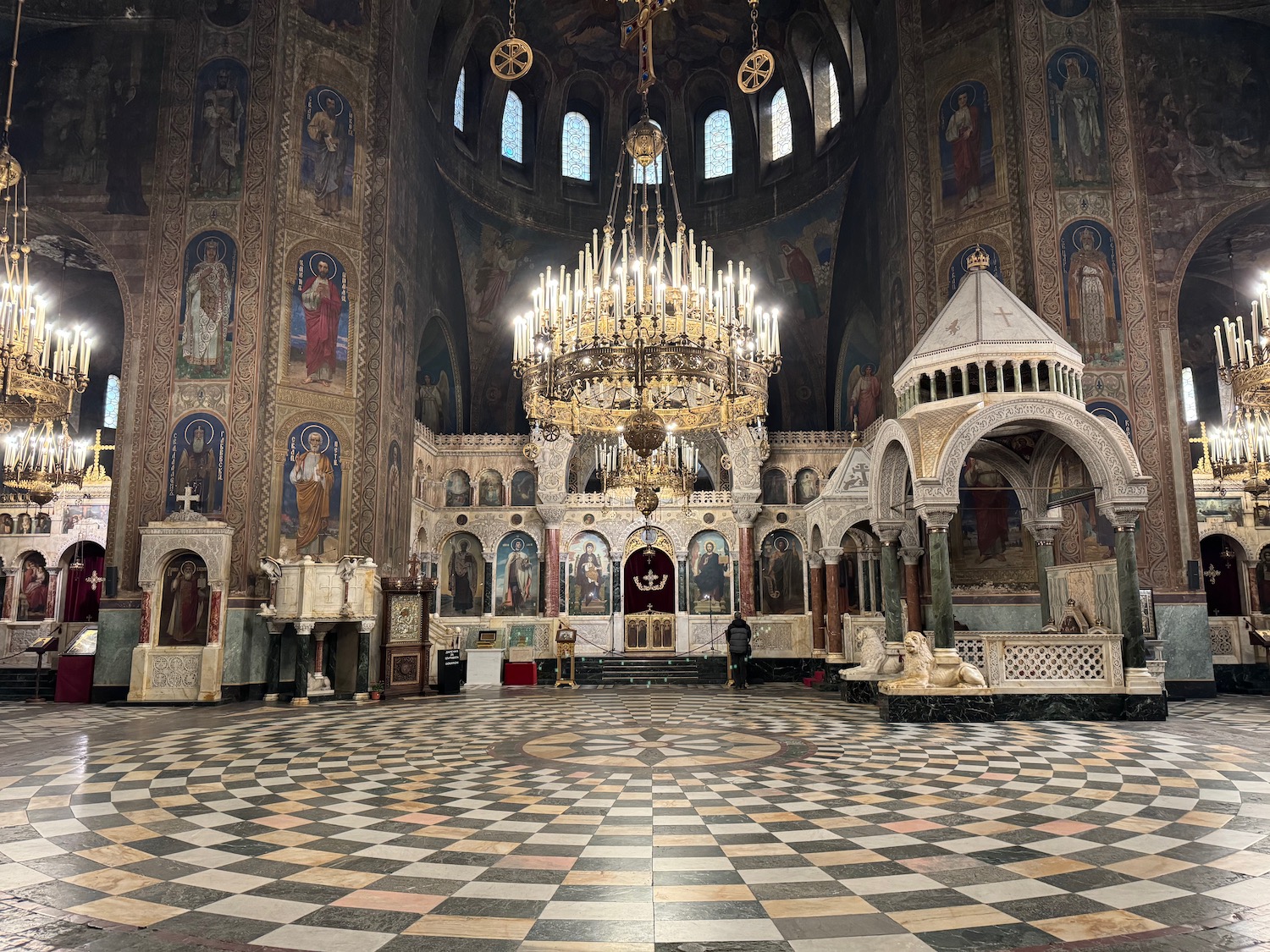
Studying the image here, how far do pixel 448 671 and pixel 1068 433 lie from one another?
11.5 m

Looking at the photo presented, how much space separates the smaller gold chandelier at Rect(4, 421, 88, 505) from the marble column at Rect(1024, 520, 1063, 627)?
16984 mm

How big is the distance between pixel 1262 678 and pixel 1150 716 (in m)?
7.45

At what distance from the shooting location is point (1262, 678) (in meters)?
16.1

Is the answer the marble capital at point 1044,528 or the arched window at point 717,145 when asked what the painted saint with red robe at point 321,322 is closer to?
the marble capital at point 1044,528

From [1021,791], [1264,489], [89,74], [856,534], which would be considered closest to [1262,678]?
[1264,489]

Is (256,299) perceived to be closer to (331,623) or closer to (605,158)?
(331,623)

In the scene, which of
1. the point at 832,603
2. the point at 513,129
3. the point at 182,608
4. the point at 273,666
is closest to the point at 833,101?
the point at 513,129

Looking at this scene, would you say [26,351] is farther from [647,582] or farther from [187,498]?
[647,582]

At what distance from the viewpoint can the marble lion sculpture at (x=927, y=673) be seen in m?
11.0

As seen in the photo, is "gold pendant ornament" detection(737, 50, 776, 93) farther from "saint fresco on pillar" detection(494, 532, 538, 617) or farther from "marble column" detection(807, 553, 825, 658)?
"saint fresco on pillar" detection(494, 532, 538, 617)

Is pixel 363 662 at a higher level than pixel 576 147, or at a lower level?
lower

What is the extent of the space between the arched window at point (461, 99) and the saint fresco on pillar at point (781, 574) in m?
15.4

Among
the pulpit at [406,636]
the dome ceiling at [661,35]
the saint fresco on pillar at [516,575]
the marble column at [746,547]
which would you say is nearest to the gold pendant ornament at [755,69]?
the pulpit at [406,636]

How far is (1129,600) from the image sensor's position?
1130 centimetres
